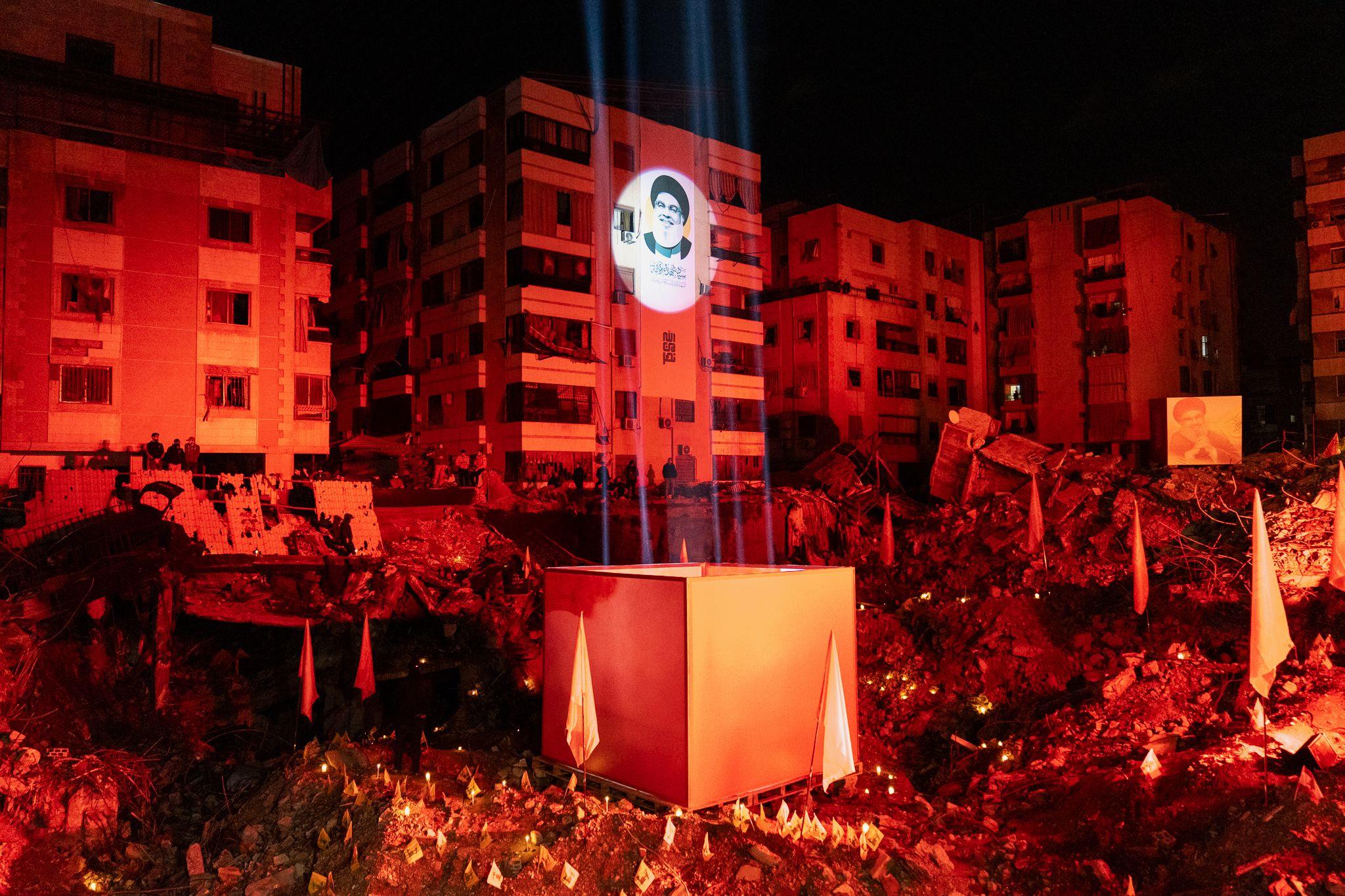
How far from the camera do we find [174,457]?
23.7 metres

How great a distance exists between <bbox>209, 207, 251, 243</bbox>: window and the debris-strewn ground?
12.1 m

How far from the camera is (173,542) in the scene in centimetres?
1766

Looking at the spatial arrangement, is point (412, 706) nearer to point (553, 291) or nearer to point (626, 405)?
point (553, 291)

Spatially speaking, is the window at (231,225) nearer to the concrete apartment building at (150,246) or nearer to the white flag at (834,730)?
the concrete apartment building at (150,246)

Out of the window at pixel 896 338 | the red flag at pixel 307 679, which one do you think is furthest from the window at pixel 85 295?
the window at pixel 896 338

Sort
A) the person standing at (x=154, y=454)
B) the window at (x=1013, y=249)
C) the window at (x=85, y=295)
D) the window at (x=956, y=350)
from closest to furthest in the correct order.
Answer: the person standing at (x=154, y=454)
the window at (x=85, y=295)
the window at (x=1013, y=249)
the window at (x=956, y=350)

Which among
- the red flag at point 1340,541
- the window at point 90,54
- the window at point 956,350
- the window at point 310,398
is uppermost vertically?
the window at point 90,54

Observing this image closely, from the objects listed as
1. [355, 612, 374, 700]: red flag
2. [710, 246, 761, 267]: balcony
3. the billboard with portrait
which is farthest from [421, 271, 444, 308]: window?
the billboard with portrait

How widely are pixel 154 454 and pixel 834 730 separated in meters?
21.1

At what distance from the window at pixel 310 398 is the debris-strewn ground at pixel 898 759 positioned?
9.33 meters

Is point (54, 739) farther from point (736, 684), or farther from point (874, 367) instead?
point (874, 367)

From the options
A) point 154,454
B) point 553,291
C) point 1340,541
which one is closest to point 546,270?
point 553,291

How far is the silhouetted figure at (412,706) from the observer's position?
16172mm

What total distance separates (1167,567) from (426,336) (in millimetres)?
29193
